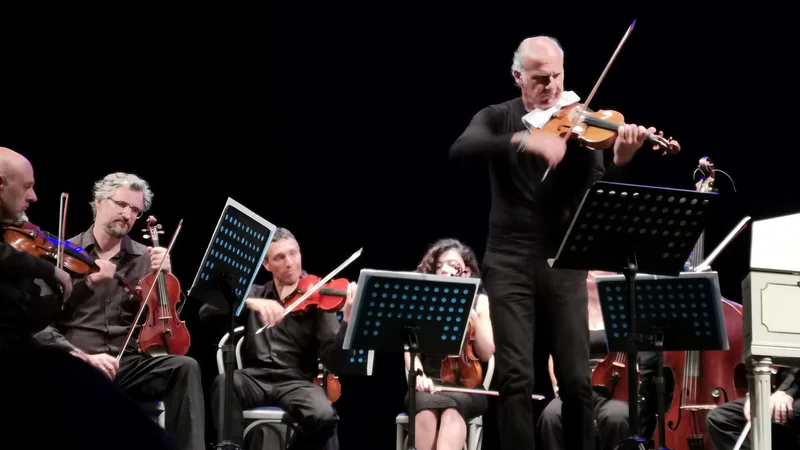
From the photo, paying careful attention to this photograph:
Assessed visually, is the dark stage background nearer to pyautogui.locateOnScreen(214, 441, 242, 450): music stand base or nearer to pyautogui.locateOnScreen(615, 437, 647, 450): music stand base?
pyautogui.locateOnScreen(214, 441, 242, 450): music stand base

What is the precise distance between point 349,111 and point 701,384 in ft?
8.90

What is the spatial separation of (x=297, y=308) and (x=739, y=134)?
2.66 meters

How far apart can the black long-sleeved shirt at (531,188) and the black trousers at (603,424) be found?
4.21ft

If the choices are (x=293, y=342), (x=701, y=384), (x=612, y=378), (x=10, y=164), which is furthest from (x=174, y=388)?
(x=701, y=384)

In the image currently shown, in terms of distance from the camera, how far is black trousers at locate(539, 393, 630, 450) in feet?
13.6

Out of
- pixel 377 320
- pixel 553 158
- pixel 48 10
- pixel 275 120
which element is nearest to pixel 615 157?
pixel 553 158

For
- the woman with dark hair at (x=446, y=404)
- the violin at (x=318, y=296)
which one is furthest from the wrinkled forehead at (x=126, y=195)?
the woman with dark hair at (x=446, y=404)

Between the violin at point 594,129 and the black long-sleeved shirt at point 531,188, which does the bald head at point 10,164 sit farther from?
the violin at point 594,129

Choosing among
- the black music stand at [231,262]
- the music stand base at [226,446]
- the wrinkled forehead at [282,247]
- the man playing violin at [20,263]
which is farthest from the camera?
the wrinkled forehead at [282,247]

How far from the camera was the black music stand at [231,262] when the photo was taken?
3.48 m

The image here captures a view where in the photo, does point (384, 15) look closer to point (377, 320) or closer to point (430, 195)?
point (430, 195)

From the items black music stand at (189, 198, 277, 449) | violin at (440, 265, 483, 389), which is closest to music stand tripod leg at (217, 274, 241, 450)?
black music stand at (189, 198, 277, 449)

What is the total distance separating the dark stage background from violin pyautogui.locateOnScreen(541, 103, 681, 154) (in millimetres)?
2278

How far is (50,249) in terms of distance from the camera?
12.7ft
